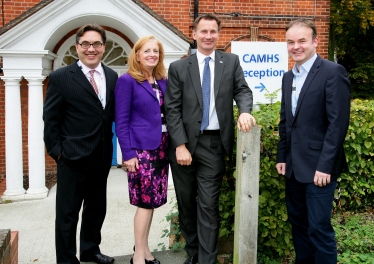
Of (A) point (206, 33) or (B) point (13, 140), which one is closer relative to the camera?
(A) point (206, 33)

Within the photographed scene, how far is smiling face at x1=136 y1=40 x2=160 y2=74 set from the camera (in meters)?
3.16

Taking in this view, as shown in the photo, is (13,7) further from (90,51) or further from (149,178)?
(149,178)

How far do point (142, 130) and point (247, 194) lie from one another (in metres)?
0.97

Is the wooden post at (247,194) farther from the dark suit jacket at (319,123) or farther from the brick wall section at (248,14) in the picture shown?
the brick wall section at (248,14)

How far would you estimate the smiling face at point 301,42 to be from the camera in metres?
2.86

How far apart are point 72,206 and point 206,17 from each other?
76.0 inches

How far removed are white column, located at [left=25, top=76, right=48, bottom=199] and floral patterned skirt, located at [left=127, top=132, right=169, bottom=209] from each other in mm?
4945

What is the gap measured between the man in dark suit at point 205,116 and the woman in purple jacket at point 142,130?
145 millimetres

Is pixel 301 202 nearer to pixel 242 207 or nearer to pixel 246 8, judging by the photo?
pixel 242 207

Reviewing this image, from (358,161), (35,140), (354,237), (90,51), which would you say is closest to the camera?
(90,51)

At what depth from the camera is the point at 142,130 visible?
3154 millimetres

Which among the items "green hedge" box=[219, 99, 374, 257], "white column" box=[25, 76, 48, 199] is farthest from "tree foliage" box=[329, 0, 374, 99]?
"white column" box=[25, 76, 48, 199]

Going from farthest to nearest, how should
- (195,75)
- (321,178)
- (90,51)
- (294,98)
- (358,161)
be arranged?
(358,161), (90,51), (195,75), (294,98), (321,178)

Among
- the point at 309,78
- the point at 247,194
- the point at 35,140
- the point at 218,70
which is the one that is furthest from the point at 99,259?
the point at 35,140
